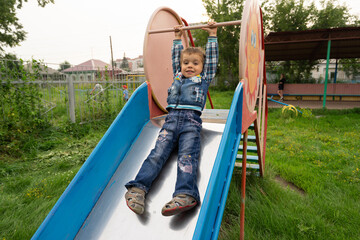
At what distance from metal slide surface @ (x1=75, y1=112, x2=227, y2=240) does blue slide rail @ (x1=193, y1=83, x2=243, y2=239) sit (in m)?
0.13

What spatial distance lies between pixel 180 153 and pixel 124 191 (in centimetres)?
53

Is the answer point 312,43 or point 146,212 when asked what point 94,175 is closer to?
point 146,212

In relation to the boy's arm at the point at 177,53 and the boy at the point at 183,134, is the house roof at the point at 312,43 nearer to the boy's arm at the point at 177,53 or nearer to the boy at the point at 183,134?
the boy's arm at the point at 177,53

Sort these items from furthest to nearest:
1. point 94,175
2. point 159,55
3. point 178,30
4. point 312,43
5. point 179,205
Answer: point 312,43, point 159,55, point 178,30, point 94,175, point 179,205

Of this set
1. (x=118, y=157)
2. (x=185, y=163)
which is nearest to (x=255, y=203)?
(x=185, y=163)

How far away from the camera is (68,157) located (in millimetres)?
4094

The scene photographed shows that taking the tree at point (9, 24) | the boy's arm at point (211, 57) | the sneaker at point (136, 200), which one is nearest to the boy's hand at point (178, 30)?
the boy's arm at point (211, 57)

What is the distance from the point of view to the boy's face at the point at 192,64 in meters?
2.19

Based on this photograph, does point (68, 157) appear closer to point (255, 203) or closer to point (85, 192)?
point (85, 192)

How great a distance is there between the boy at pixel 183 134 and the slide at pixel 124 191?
0.11 m

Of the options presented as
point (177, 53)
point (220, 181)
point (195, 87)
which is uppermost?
point (177, 53)

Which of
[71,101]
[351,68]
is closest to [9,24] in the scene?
[71,101]

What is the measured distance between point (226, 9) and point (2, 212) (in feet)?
68.6

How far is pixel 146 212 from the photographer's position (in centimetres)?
161
